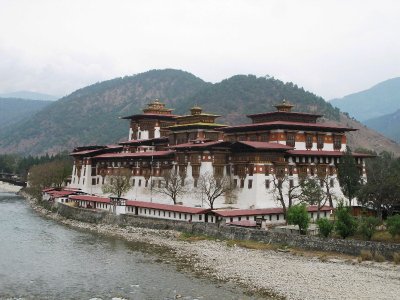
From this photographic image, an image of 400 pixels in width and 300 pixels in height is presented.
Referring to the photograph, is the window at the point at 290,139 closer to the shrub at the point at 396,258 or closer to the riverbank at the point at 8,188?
the shrub at the point at 396,258

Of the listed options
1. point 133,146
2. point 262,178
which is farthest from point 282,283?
point 133,146

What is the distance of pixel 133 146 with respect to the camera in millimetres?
97062

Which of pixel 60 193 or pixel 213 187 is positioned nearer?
pixel 213 187

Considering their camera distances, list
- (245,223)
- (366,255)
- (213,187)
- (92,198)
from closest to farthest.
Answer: (366,255), (245,223), (213,187), (92,198)

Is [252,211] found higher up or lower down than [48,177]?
lower down

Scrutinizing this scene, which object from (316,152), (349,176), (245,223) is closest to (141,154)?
(316,152)

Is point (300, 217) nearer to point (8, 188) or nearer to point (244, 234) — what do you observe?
point (244, 234)

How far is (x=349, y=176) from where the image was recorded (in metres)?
71.7

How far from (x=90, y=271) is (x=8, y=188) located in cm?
11657

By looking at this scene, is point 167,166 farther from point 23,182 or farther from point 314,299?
point 23,182

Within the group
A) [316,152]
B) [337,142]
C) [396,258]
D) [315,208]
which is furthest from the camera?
[337,142]

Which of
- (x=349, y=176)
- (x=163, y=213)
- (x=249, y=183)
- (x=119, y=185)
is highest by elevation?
(x=349, y=176)

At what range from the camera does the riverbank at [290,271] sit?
121 feet

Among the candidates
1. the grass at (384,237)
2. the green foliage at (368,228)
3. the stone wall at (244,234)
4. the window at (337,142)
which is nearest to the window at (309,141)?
the window at (337,142)
